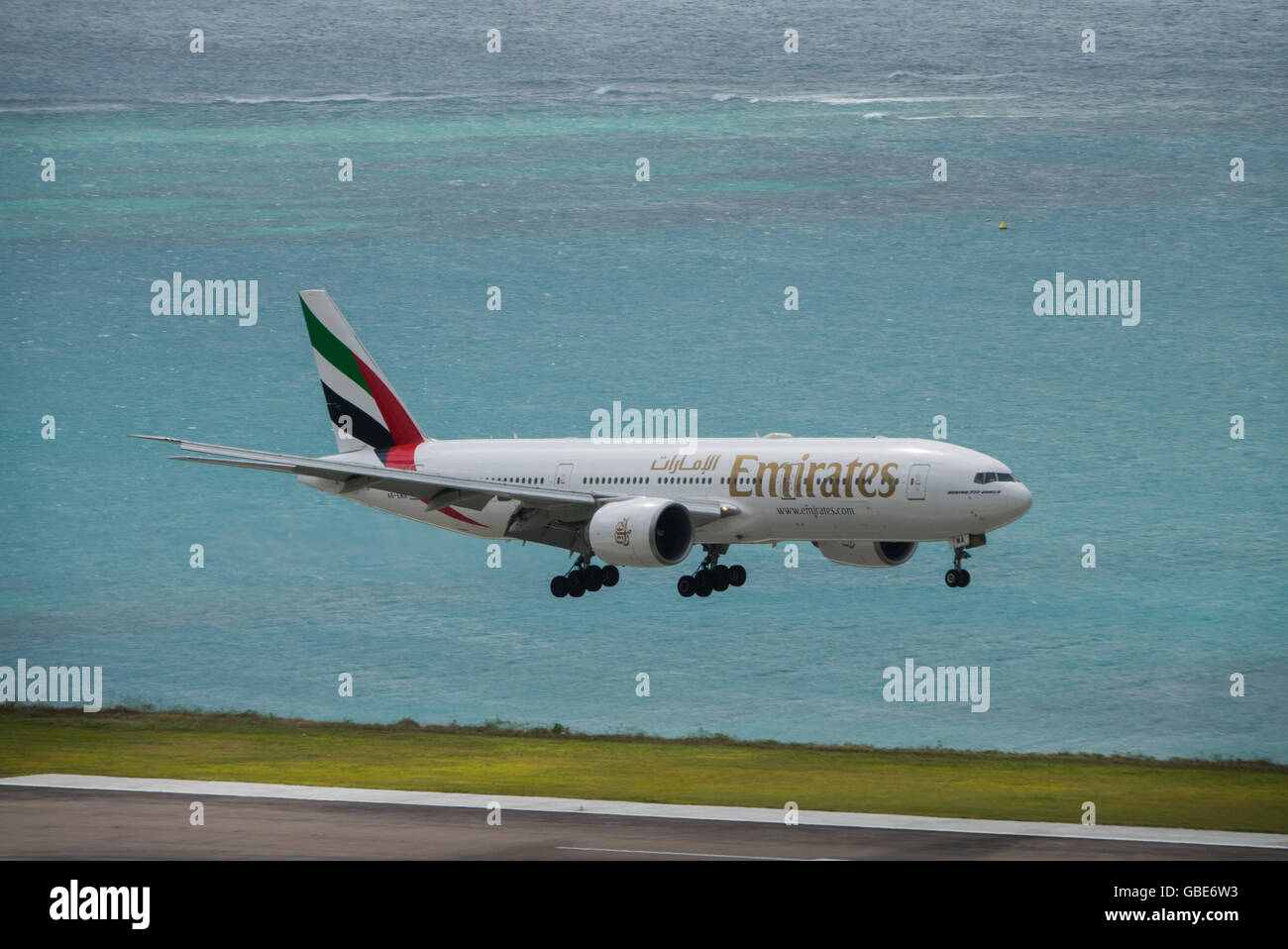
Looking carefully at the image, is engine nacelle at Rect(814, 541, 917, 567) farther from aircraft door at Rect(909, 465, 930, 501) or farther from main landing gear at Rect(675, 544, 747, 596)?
aircraft door at Rect(909, 465, 930, 501)

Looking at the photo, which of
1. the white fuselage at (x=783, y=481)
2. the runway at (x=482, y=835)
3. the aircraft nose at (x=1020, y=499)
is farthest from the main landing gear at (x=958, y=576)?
the runway at (x=482, y=835)

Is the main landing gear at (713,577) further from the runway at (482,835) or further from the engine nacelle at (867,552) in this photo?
the runway at (482,835)

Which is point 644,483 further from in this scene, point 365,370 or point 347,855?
point 347,855

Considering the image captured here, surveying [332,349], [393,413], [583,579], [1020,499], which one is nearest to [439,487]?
[583,579]

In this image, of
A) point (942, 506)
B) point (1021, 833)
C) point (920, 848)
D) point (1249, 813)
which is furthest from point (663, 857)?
point (1249, 813)

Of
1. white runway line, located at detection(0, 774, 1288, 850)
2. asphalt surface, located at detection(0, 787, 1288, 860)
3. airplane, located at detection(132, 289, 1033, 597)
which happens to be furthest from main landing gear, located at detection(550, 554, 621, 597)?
asphalt surface, located at detection(0, 787, 1288, 860)

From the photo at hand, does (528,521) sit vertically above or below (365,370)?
below
